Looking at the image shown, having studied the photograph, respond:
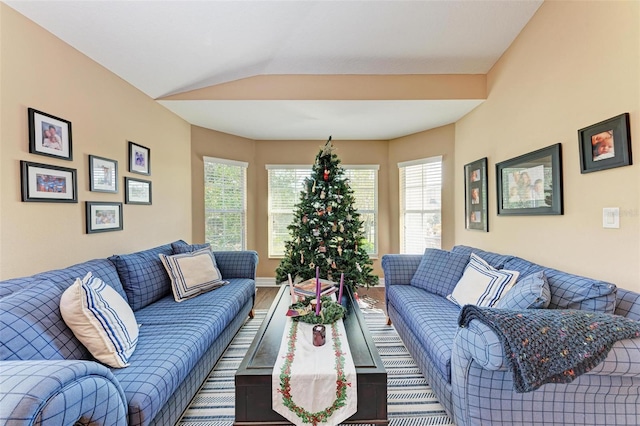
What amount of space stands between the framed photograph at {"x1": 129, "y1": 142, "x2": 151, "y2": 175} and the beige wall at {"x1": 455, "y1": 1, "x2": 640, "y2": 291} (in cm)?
366

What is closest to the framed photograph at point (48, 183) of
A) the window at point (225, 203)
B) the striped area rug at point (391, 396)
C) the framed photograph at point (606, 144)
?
the striped area rug at point (391, 396)

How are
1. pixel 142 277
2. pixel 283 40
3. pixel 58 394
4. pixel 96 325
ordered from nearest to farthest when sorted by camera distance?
pixel 58 394
pixel 96 325
pixel 142 277
pixel 283 40

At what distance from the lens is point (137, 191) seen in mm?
2785

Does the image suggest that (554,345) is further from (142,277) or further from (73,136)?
(73,136)

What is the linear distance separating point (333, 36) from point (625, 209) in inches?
95.2

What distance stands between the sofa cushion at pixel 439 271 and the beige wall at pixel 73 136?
294 cm

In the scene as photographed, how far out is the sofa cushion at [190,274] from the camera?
238 cm

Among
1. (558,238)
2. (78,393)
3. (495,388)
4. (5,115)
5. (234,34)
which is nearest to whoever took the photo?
(78,393)

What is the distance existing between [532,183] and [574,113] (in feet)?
1.96

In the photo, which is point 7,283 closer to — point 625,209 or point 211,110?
point 211,110

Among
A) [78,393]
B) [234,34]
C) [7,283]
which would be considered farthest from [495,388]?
[234,34]

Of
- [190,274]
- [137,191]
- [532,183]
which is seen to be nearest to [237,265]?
[190,274]

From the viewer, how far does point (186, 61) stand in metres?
2.48

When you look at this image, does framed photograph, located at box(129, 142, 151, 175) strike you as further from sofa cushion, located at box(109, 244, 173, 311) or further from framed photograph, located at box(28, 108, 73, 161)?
sofa cushion, located at box(109, 244, 173, 311)
